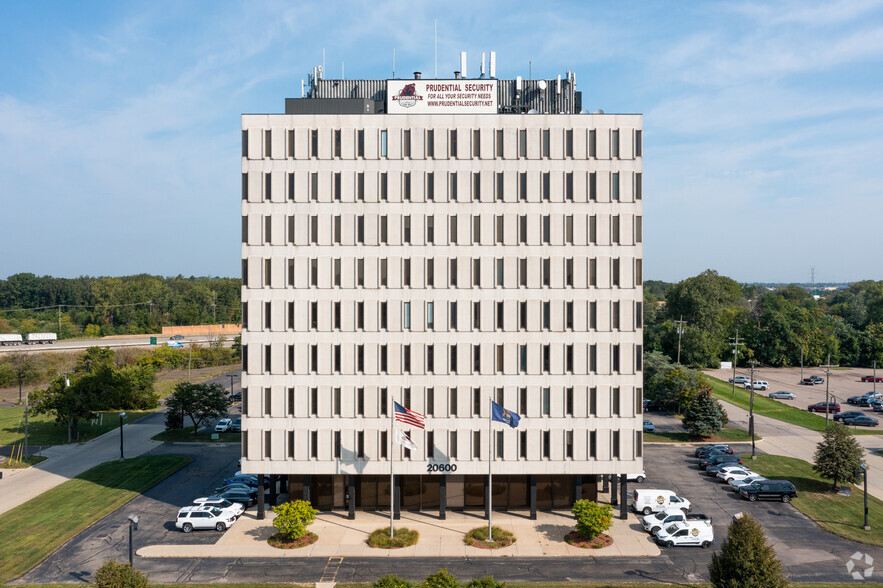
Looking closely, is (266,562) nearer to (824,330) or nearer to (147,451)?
(147,451)

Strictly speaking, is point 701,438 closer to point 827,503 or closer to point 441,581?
point 827,503

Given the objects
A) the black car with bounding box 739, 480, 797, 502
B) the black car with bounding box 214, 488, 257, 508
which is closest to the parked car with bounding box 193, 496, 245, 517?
the black car with bounding box 214, 488, 257, 508

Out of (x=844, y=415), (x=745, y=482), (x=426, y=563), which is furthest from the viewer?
(x=844, y=415)

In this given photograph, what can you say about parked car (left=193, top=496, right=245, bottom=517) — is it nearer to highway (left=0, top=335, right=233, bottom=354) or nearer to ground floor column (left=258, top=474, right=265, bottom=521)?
Result: ground floor column (left=258, top=474, right=265, bottom=521)

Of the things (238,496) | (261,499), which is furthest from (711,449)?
(238,496)

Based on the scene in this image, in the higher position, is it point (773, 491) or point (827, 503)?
point (773, 491)

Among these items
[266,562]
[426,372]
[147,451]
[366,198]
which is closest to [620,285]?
[426,372]

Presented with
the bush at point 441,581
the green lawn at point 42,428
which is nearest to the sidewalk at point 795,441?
the bush at point 441,581

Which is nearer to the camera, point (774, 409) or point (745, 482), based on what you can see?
point (745, 482)
